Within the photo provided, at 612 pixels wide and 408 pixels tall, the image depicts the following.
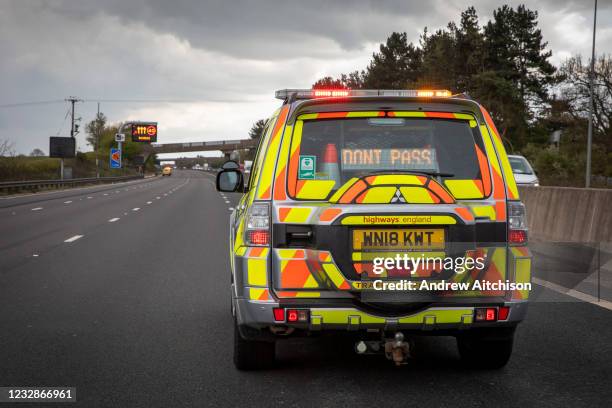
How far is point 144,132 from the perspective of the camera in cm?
13262

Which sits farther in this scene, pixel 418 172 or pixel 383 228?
pixel 418 172

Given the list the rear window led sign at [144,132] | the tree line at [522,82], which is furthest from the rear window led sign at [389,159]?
the rear window led sign at [144,132]

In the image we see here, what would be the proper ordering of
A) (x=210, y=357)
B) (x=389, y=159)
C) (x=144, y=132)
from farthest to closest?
(x=144, y=132)
(x=210, y=357)
(x=389, y=159)

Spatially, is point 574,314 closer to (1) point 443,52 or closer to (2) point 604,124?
(2) point 604,124

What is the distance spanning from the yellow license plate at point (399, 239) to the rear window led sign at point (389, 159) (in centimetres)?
42

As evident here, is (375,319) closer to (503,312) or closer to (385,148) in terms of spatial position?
(503,312)

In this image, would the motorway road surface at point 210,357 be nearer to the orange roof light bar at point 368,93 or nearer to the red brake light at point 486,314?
the red brake light at point 486,314

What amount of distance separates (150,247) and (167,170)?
137 meters

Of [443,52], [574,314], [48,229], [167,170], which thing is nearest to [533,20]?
[443,52]

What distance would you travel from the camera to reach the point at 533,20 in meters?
66.2

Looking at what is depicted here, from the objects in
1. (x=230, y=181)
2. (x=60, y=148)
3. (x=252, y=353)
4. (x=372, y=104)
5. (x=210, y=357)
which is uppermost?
(x=60, y=148)

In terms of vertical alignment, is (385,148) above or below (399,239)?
above

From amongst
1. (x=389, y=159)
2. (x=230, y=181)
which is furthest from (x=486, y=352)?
(x=230, y=181)

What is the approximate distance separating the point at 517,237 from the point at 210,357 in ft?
7.99
